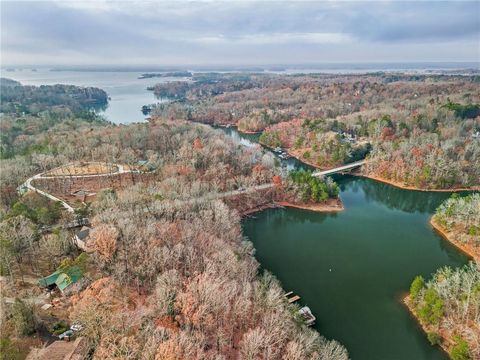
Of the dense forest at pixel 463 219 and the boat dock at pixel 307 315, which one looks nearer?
the boat dock at pixel 307 315

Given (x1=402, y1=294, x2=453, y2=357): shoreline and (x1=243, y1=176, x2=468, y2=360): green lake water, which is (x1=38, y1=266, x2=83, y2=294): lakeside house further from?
(x1=402, y1=294, x2=453, y2=357): shoreline

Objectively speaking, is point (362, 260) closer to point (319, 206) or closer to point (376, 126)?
point (319, 206)

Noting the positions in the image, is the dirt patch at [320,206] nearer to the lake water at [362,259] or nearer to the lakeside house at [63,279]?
the lake water at [362,259]

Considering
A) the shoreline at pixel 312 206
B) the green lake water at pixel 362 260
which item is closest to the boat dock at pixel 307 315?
the green lake water at pixel 362 260

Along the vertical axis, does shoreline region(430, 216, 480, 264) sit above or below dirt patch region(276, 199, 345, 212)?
above

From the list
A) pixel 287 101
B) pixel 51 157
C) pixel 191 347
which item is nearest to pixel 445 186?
pixel 191 347

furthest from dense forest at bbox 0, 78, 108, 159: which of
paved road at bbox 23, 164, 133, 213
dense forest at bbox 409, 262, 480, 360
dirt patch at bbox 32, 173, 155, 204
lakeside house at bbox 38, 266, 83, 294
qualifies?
dense forest at bbox 409, 262, 480, 360

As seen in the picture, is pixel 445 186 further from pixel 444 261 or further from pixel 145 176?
pixel 145 176
